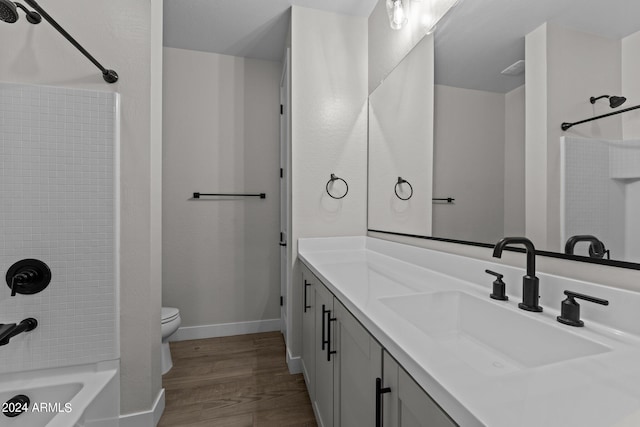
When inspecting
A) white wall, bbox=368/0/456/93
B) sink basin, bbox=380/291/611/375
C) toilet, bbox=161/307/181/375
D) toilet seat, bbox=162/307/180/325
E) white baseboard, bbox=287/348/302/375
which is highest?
white wall, bbox=368/0/456/93

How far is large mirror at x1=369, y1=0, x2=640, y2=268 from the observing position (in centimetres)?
71

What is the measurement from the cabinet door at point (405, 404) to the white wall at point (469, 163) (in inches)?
27.5

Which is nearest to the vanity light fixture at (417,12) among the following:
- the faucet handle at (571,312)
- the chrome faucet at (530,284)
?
the chrome faucet at (530,284)

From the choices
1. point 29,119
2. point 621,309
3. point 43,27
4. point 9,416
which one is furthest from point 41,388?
point 621,309

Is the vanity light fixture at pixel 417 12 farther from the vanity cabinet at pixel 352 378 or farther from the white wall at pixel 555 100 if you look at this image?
the vanity cabinet at pixel 352 378

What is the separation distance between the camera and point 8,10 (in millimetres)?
904

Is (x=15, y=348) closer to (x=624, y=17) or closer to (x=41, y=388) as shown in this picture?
(x=41, y=388)

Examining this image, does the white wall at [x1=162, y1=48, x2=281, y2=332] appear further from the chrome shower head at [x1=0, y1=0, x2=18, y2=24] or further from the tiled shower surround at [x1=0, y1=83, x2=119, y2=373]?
the chrome shower head at [x1=0, y1=0, x2=18, y2=24]

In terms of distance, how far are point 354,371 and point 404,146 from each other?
124cm

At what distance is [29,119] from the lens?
1275 mm

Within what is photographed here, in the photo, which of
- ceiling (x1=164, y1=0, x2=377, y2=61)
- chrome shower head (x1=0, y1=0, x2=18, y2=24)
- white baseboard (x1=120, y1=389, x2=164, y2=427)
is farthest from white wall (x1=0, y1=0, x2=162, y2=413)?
ceiling (x1=164, y1=0, x2=377, y2=61)

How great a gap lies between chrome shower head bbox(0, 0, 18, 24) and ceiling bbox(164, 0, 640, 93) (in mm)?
1231

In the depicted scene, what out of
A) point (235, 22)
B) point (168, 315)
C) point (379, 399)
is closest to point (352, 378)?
point (379, 399)

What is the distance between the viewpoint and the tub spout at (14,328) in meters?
1.14
